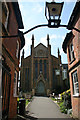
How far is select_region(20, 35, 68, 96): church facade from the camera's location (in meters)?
33.3

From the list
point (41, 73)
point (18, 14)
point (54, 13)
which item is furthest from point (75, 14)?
point (41, 73)

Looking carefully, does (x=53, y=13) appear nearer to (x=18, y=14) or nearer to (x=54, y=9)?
(x=54, y=9)

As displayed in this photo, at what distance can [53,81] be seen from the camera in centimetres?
3534

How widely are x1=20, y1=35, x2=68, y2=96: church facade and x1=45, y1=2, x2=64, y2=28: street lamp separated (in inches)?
1180

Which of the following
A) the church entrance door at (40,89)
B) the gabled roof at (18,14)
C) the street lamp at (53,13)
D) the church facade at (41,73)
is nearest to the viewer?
the street lamp at (53,13)

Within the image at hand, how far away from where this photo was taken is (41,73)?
1383 inches

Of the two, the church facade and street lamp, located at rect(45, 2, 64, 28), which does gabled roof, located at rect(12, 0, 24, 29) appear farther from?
the church facade

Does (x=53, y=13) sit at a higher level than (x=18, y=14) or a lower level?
lower

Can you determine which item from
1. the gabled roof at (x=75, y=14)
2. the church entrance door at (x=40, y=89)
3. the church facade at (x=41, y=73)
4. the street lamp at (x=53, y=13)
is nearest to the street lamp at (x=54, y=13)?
the street lamp at (x=53, y=13)

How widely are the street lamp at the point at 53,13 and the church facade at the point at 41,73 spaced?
98.3 ft

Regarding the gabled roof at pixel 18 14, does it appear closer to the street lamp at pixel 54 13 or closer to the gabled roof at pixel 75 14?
the gabled roof at pixel 75 14

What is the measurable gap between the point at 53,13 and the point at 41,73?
3214 centimetres

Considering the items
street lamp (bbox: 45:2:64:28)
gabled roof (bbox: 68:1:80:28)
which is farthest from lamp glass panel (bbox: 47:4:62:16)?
gabled roof (bbox: 68:1:80:28)

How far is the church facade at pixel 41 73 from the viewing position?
33.3m
